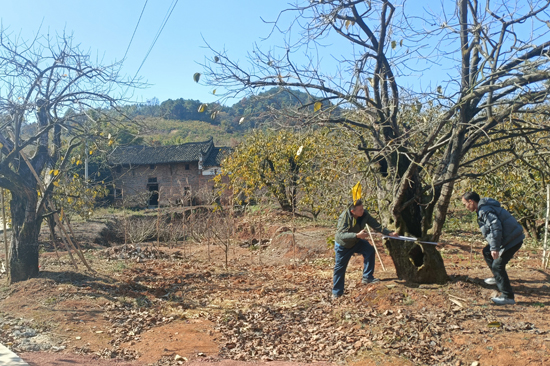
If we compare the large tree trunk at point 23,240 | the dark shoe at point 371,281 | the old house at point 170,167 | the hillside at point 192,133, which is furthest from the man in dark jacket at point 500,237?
the hillside at point 192,133

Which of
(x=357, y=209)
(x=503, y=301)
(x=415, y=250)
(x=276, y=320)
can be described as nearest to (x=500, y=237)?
(x=503, y=301)

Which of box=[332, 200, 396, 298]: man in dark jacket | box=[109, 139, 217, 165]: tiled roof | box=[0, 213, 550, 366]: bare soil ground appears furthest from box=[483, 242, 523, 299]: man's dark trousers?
box=[109, 139, 217, 165]: tiled roof

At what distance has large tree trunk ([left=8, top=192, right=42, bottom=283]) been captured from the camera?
7980 millimetres

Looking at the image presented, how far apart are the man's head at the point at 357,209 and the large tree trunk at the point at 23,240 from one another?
5643mm

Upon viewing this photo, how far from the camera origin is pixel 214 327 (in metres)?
6.12

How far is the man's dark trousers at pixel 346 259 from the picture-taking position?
6613 millimetres

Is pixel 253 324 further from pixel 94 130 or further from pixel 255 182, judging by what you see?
pixel 255 182

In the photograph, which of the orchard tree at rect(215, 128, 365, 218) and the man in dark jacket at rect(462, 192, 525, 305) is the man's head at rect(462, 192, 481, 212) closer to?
the man in dark jacket at rect(462, 192, 525, 305)

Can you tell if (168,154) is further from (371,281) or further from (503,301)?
(503,301)

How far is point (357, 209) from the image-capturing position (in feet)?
21.0

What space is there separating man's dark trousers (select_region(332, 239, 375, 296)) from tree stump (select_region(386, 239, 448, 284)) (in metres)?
0.32

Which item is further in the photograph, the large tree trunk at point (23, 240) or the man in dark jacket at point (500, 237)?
the large tree trunk at point (23, 240)

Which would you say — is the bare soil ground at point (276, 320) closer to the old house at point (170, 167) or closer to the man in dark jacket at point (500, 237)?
the man in dark jacket at point (500, 237)

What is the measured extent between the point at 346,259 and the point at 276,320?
4.43ft
